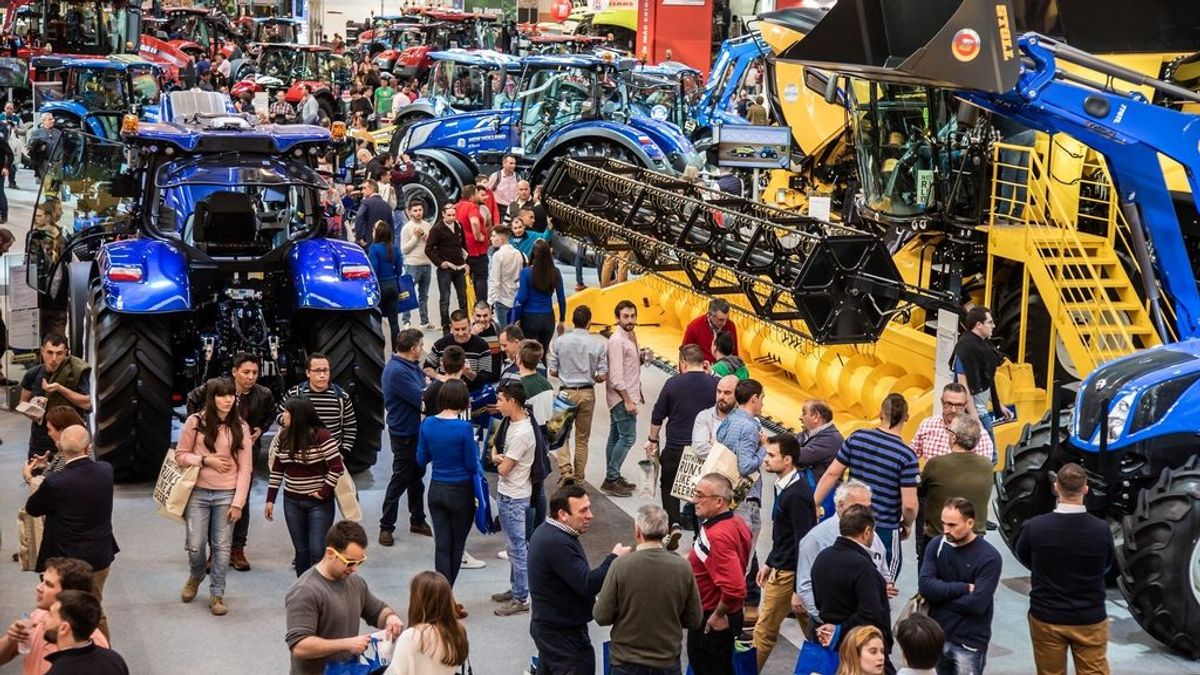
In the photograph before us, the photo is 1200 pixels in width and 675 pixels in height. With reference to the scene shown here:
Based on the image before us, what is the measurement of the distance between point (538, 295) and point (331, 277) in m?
2.48

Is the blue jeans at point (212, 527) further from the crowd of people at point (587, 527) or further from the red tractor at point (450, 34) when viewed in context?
the red tractor at point (450, 34)

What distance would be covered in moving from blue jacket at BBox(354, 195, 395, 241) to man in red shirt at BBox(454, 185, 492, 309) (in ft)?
2.18

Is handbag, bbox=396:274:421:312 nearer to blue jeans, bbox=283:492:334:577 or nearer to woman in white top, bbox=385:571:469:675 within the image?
blue jeans, bbox=283:492:334:577

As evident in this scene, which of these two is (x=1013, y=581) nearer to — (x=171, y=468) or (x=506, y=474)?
(x=506, y=474)

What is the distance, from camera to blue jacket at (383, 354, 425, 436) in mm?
10305

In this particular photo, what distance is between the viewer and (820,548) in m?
7.78

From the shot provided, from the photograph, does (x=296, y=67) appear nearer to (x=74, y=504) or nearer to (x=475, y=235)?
(x=475, y=235)

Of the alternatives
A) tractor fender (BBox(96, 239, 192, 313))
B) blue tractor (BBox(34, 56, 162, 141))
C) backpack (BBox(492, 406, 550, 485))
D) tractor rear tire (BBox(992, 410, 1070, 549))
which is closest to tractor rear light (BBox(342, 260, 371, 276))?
tractor fender (BBox(96, 239, 192, 313))

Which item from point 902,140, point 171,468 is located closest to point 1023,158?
point 902,140

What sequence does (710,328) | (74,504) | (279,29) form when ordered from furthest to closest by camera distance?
1. (279,29)
2. (710,328)
3. (74,504)

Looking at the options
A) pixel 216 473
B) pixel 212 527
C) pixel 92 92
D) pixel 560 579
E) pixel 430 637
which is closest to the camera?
pixel 430 637

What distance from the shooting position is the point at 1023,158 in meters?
13.2

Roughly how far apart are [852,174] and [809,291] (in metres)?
7.41

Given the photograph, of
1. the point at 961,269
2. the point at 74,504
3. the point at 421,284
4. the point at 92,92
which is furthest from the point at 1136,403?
the point at 92,92
